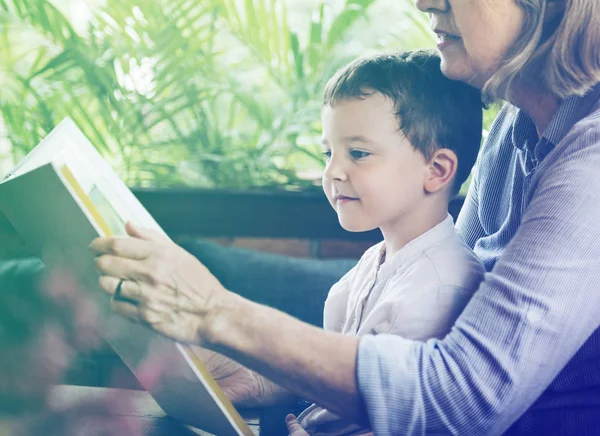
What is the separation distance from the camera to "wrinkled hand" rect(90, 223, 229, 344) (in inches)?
34.0

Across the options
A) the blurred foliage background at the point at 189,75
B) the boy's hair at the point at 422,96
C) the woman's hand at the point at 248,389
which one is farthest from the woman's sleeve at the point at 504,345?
the blurred foliage background at the point at 189,75

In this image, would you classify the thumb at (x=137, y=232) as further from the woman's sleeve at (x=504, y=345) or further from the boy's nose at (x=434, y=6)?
the boy's nose at (x=434, y=6)

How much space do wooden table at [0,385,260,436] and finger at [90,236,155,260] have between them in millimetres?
324

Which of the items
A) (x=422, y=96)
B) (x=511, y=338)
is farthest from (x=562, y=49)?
(x=511, y=338)

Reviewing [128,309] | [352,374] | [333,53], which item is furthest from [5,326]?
[333,53]

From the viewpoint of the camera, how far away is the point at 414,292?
100 cm

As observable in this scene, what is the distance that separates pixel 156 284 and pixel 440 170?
1.55 ft

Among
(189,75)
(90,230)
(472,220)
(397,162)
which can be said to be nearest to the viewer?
(90,230)

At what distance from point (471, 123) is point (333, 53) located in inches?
51.1

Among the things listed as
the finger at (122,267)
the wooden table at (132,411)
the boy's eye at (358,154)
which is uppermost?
the finger at (122,267)

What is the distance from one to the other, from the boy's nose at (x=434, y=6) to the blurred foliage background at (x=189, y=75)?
1.27 metres

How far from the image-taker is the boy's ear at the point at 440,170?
3.68 feet

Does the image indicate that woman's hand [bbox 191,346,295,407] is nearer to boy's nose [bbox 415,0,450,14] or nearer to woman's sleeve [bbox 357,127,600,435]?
woman's sleeve [bbox 357,127,600,435]

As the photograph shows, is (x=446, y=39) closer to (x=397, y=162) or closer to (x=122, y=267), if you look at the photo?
→ (x=397, y=162)
